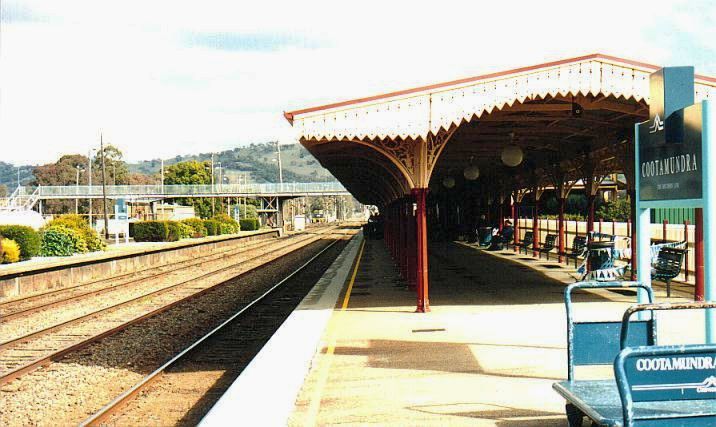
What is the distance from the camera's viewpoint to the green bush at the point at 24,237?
1080 inches

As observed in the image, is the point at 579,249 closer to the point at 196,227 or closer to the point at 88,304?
the point at 88,304

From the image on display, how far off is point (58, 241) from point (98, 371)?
71.8 ft

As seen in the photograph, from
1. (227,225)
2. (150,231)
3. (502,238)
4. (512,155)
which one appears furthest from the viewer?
(227,225)

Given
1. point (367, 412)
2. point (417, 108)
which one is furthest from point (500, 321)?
point (367, 412)

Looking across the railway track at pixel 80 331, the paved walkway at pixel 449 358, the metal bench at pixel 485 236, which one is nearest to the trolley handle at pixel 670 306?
the paved walkway at pixel 449 358

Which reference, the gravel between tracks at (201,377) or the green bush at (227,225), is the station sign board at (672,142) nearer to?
the gravel between tracks at (201,377)

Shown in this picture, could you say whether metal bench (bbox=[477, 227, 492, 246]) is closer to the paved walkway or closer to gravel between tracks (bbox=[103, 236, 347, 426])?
the paved walkway

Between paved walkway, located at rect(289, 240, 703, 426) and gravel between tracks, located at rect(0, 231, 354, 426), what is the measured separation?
8.76ft

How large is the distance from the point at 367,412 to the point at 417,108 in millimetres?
6583

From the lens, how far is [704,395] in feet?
13.9

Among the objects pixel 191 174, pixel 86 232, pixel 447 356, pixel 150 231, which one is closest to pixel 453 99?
pixel 447 356

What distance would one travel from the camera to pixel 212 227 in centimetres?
6525

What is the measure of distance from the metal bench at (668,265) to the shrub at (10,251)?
20.7 m

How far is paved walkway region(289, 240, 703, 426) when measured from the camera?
6602mm
